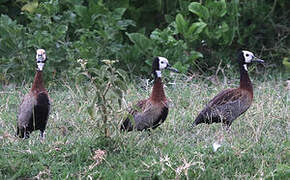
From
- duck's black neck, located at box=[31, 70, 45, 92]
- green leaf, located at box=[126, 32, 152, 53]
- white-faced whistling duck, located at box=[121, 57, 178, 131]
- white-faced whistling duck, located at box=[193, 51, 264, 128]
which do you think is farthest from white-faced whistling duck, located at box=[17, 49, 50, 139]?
green leaf, located at box=[126, 32, 152, 53]

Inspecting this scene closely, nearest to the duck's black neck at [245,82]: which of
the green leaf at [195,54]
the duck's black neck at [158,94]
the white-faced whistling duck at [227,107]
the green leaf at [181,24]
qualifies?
the white-faced whistling duck at [227,107]

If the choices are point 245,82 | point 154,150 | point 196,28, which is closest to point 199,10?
point 196,28

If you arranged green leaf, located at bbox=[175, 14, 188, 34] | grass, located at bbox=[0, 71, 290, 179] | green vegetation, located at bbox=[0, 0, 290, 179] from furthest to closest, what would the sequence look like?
green leaf, located at bbox=[175, 14, 188, 34] → green vegetation, located at bbox=[0, 0, 290, 179] → grass, located at bbox=[0, 71, 290, 179]

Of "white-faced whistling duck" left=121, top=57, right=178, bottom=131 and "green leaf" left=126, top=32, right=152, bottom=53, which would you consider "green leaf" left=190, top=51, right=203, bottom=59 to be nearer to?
"green leaf" left=126, top=32, right=152, bottom=53

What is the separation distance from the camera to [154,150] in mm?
→ 5699

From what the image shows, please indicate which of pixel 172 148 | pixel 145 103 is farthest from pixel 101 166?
pixel 145 103

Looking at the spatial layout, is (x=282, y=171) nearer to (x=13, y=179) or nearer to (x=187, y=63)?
(x=13, y=179)

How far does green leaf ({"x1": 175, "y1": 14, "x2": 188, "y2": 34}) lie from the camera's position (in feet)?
29.5

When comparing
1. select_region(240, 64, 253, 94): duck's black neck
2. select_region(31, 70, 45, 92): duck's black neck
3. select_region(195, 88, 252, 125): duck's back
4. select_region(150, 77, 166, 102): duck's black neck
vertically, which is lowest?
select_region(195, 88, 252, 125): duck's back

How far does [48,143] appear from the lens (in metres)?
5.92

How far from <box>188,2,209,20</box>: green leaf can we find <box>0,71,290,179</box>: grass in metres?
2.30

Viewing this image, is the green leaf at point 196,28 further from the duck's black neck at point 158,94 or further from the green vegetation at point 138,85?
the duck's black neck at point 158,94

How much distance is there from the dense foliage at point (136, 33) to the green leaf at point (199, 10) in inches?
0.5

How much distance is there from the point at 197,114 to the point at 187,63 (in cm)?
201
